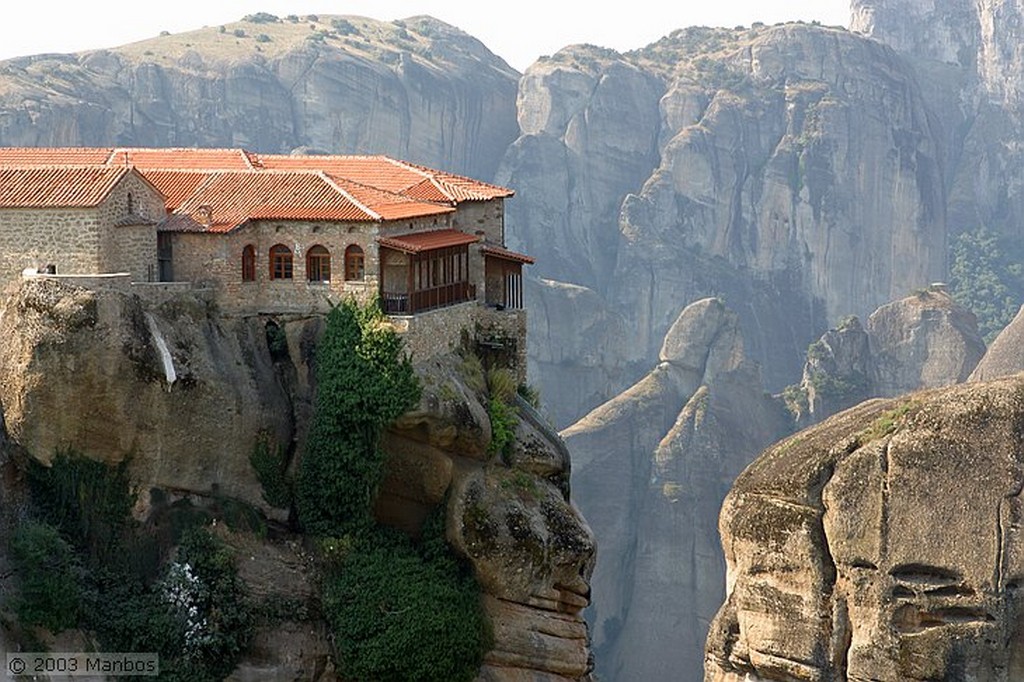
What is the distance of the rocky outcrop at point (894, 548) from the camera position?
1294 inches

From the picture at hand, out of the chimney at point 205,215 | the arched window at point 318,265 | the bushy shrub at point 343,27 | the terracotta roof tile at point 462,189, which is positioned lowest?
the arched window at point 318,265

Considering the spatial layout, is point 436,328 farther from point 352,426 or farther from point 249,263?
point 249,263

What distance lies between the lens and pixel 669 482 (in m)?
123

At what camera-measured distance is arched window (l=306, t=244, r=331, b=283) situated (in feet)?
147

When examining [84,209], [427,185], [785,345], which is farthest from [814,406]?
[84,209]

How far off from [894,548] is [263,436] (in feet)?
50.9

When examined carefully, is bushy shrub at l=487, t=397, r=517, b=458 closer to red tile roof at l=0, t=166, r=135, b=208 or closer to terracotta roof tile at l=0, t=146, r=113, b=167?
red tile roof at l=0, t=166, r=135, b=208

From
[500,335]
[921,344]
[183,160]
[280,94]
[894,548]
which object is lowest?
[894,548]

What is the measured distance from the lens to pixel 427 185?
49.5 metres

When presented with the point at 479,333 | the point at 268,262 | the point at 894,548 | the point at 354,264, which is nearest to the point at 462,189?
the point at 479,333

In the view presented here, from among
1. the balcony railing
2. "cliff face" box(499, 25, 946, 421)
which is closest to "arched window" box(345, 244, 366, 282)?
the balcony railing

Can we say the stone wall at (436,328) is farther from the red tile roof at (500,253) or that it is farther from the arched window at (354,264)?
the red tile roof at (500,253)

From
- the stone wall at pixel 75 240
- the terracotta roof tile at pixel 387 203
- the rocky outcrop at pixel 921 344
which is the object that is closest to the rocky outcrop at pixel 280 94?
the rocky outcrop at pixel 921 344

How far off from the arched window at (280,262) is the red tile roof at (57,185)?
12.0ft
